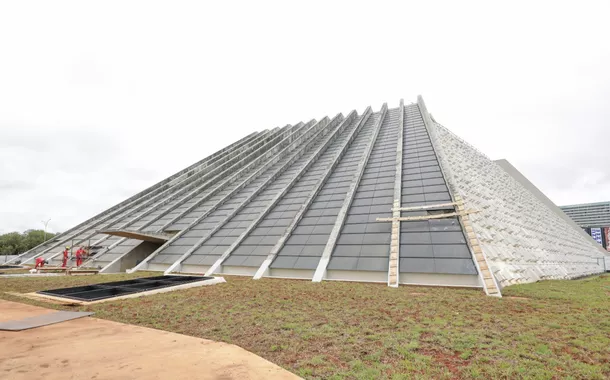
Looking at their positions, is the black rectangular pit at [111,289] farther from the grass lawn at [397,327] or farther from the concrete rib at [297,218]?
the concrete rib at [297,218]

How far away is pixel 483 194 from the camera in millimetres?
22062

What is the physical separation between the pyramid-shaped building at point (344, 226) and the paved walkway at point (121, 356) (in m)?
8.25

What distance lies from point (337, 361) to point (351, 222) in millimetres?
12285

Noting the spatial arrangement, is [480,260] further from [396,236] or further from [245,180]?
[245,180]

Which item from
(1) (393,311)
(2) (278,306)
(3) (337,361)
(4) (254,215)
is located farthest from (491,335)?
(4) (254,215)

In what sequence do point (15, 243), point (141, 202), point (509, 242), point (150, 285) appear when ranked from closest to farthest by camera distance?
point (150, 285) < point (509, 242) < point (141, 202) < point (15, 243)

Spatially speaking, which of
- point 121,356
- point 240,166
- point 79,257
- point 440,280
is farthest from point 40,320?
point 240,166

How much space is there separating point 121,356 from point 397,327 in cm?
534

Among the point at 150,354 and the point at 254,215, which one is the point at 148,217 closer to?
the point at 254,215

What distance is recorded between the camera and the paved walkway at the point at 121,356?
4.24 metres

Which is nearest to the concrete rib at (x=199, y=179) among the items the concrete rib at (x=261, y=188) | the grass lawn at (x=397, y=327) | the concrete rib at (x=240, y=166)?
the concrete rib at (x=240, y=166)

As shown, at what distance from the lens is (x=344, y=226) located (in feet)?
54.6

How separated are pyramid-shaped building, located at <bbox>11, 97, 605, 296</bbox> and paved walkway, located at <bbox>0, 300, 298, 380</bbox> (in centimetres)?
825

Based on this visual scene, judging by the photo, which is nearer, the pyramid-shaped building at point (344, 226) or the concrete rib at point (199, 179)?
the pyramid-shaped building at point (344, 226)
